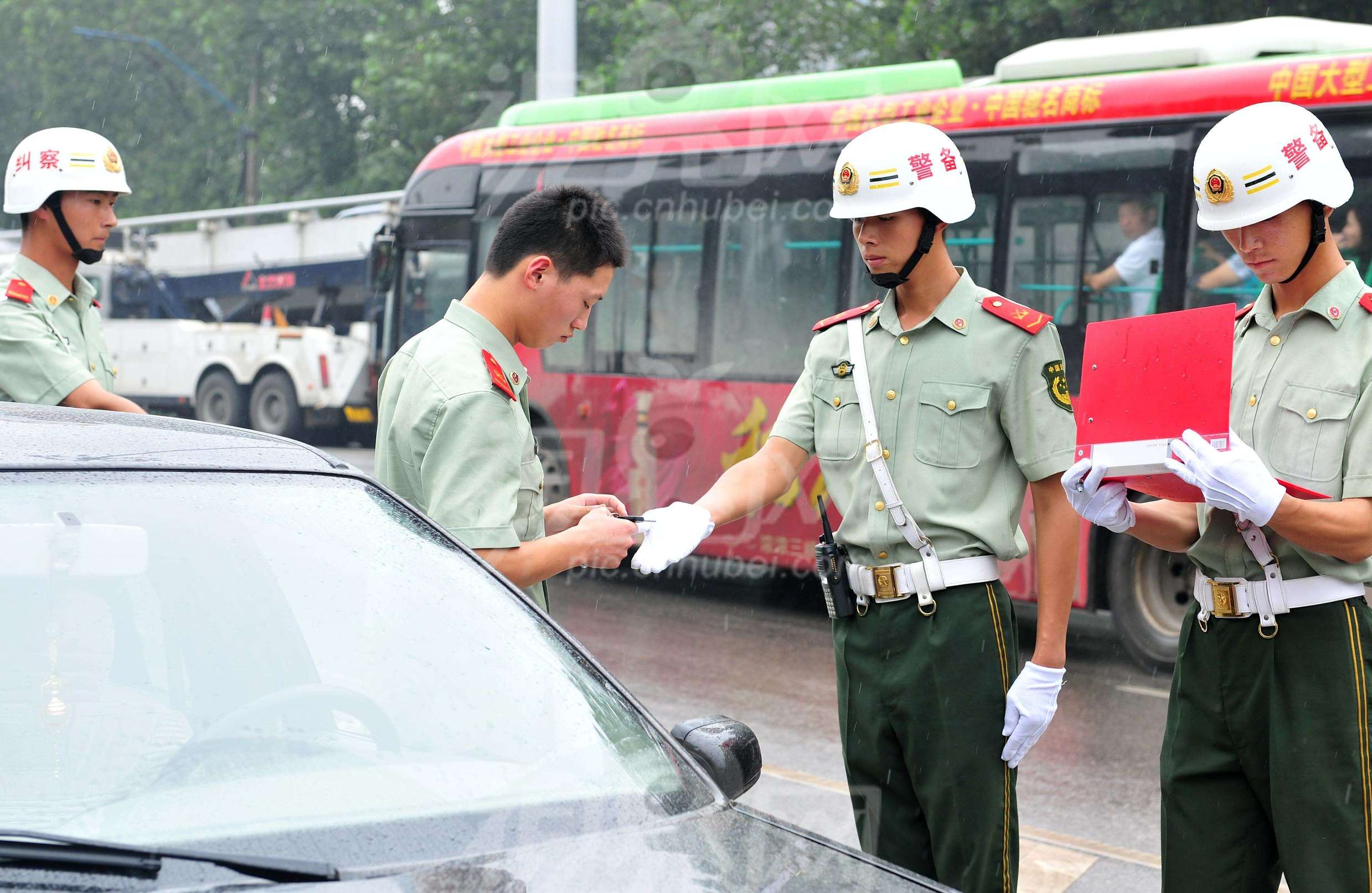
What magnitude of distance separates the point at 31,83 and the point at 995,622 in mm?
43549

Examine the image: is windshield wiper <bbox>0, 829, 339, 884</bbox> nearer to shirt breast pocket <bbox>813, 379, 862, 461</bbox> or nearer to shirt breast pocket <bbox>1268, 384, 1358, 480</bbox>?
shirt breast pocket <bbox>813, 379, 862, 461</bbox>

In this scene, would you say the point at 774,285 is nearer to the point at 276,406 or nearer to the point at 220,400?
the point at 276,406

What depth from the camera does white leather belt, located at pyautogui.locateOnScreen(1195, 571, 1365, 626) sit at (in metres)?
2.80

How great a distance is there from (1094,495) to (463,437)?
4.08 feet

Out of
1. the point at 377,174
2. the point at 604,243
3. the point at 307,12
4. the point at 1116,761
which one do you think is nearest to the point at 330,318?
the point at 377,174

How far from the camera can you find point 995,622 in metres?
3.02

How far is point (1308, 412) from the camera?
2.83 metres

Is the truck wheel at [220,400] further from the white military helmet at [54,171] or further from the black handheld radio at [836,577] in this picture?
the black handheld radio at [836,577]

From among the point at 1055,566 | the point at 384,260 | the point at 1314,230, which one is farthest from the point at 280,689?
the point at 384,260

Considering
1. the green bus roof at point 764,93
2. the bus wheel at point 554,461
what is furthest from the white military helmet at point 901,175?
the bus wheel at point 554,461

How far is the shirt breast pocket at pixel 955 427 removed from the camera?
9.99 ft

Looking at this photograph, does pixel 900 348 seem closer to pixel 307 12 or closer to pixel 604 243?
pixel 604 243

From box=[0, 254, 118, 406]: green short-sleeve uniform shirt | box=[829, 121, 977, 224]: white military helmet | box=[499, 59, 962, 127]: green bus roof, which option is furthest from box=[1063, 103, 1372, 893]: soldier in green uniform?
box=[499, 59, 962, 127]: green bus roof

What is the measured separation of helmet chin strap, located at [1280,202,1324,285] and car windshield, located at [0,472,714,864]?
162 centimetres
